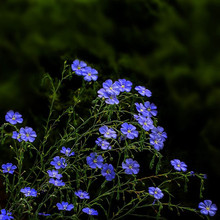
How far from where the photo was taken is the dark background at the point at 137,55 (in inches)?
118

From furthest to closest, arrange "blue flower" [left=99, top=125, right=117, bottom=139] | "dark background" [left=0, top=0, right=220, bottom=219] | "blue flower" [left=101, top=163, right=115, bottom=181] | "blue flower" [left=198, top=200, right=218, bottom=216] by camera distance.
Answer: "dark background" [left=0, top=0, right=220, bottom=219] < "blue flower" [left=198, top=200, right=218, bottom=216] < "blue flower" [left=101, top=163, right=115, bottom=181] < "blue flower" [left=99, top=125, right=117, bottom=139]

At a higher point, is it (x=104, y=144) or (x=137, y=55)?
(x=137, y=55)

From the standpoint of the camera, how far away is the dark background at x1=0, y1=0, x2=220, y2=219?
9.82 feet

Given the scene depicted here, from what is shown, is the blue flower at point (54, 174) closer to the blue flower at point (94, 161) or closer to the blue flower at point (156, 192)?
the blue flower at point (94, 161)

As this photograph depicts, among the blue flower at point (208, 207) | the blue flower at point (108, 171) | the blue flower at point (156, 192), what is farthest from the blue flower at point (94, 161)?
the blue flower at point (208, 207)

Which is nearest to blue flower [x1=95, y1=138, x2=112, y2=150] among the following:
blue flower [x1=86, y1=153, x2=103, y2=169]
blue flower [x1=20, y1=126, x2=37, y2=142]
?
blue flower [x1=86, y1=153, x2=103, y2=169]

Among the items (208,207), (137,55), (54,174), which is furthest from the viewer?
(137,55)

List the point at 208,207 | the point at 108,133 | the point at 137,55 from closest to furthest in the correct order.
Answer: the point at 108,133, the point at 208,207, the point at 137,55

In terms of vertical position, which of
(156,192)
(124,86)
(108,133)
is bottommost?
(156,192)

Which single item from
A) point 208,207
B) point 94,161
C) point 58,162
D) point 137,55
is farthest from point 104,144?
point 137,55

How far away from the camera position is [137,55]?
10.5 ft

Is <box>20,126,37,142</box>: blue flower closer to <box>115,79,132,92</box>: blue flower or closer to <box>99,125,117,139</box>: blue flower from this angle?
<box>99,125,117,139</box>: blue flower

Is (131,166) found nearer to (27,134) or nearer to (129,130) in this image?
(129,130)

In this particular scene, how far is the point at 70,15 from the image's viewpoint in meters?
3.24
